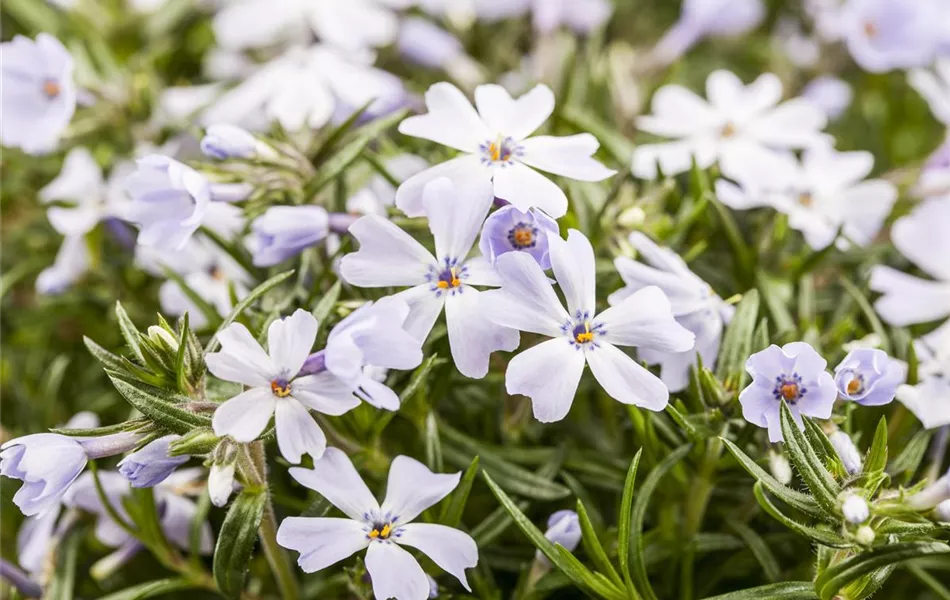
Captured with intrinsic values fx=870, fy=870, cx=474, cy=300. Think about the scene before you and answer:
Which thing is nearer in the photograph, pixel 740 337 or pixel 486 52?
pixel 740 337

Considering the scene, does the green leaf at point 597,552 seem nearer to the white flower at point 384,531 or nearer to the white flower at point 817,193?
the white flower at point 384,531

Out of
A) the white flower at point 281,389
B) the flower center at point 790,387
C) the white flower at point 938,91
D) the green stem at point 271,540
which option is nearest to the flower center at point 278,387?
the white flower at point 281,389

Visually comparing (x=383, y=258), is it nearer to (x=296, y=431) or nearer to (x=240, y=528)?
(x=296, y=431)

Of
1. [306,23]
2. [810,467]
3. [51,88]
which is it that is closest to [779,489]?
[810,467]

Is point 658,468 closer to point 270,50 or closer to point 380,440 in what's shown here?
point 380,440

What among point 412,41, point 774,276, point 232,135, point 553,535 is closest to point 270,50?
point 412,41
